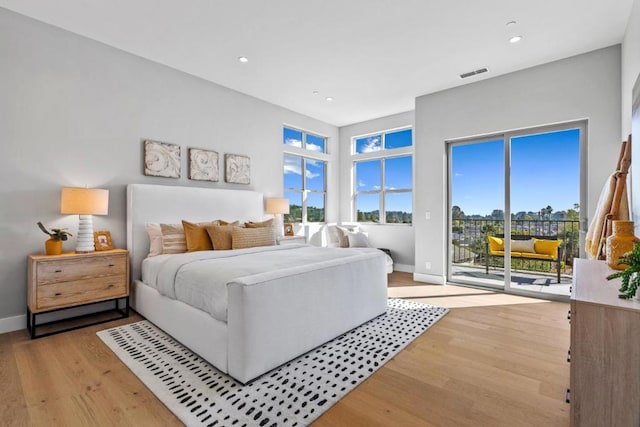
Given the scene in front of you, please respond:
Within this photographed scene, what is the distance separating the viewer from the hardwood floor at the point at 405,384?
1.63 m

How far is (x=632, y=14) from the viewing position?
2.62m

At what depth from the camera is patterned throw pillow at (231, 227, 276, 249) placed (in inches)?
137

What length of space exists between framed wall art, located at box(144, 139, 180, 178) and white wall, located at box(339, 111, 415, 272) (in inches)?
139

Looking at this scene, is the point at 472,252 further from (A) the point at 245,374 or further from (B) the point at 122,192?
(B) the point at 122,192

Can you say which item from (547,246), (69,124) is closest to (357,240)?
(547,246)

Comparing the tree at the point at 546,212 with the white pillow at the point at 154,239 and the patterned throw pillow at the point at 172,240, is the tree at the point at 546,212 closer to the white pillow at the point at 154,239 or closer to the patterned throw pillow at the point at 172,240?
the patterned throw pillow at the point at 172,240

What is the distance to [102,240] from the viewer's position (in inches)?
126

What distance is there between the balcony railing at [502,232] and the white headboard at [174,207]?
10.3 feet

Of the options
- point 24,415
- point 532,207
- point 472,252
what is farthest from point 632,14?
point 24,415

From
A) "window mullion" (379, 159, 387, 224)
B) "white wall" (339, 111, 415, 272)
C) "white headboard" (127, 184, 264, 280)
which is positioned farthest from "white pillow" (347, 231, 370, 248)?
"white headboard" (127, 184, 264, 280)

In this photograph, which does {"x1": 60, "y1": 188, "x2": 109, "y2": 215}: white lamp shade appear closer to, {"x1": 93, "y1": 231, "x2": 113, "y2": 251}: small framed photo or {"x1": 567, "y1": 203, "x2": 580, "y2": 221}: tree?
{"x1": 93, "y1": 231, "x2": 113, "y2": 251}: small framed photo

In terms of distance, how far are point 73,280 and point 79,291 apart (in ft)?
0.39

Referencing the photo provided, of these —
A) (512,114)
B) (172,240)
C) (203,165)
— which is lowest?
(172,240)

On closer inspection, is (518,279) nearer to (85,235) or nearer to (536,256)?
(536,256)
